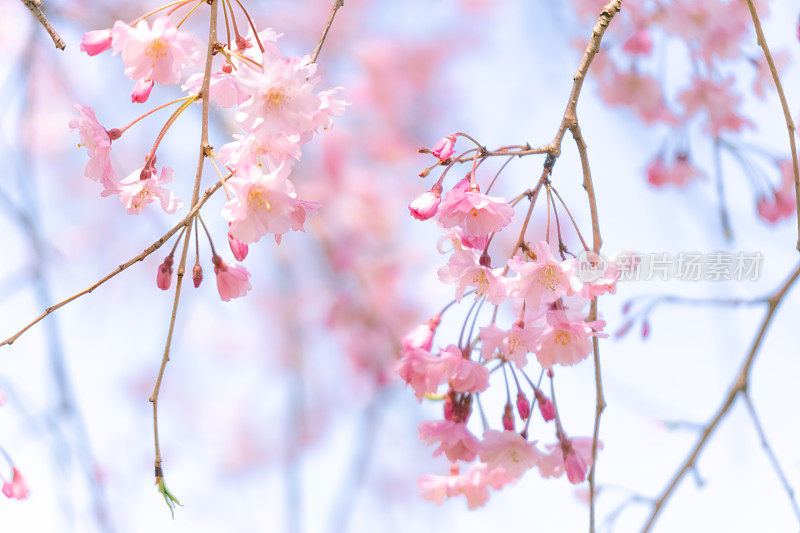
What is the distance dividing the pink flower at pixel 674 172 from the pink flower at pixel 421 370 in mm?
1838

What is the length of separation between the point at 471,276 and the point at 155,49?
0.70m

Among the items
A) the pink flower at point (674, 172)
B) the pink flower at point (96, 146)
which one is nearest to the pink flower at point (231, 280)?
the pink flower at point (96, 146)

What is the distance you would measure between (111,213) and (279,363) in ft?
7.36

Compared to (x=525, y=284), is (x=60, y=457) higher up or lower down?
higher up

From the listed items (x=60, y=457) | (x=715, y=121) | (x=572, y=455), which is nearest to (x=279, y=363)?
(x=60, y=457)

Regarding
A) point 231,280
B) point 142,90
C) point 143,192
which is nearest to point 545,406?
point 231,280

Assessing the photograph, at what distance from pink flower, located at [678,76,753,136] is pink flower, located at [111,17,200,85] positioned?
2217mm

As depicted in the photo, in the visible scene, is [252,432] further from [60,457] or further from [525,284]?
[525,284]

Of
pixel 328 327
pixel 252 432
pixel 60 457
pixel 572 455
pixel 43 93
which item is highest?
pixel 43 93

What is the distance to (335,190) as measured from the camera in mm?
6320

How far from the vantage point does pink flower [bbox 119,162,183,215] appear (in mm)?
1347

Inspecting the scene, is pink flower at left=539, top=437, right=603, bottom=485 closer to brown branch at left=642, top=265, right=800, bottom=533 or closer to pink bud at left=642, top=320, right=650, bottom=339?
brown branch at left=642, top=265, right=800, bottom=533

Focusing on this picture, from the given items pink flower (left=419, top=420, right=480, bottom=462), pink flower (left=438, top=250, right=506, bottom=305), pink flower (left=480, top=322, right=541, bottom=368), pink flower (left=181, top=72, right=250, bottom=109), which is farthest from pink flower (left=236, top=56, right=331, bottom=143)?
pink flower (left=419, top=420, right=480, bottom=462)

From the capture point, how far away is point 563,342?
4.56 ft
